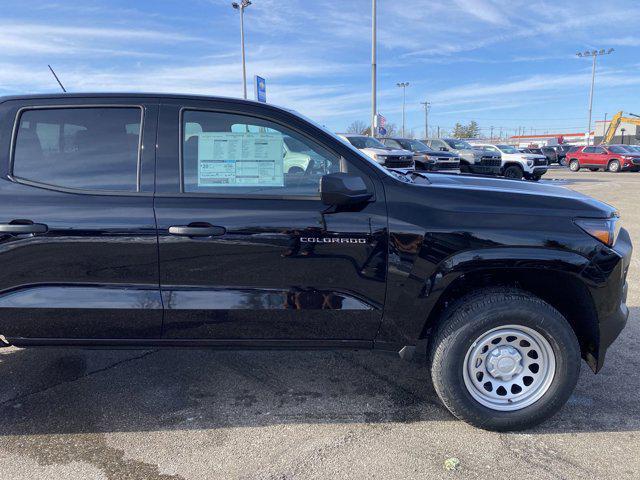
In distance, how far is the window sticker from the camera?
109 inches

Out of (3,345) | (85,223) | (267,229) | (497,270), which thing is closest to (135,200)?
(85,223)

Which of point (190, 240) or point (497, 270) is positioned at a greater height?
point (190, 240)

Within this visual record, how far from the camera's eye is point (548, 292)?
9.69ft

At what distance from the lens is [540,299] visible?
2779 mm

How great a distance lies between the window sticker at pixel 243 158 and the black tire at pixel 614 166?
32.2m

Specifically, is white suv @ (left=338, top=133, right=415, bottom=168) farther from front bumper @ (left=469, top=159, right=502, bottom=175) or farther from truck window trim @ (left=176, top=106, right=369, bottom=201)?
truck window trim @ (left=176, top=106, right=369, bottom=201)

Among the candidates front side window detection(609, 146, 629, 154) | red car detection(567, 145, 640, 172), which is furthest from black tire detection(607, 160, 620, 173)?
front side window detection(609, 146, 629, 154)

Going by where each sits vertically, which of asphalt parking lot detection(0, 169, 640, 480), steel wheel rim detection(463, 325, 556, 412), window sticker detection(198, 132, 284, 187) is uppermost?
window sticker detection(198, 132, 284, 187)

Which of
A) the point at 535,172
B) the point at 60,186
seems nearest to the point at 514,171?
the point at 535,172

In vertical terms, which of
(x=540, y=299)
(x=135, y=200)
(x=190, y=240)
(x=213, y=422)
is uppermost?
(x=135, y=200)

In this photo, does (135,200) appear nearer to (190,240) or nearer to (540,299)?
(190,240)

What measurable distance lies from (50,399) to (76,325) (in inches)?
31.5

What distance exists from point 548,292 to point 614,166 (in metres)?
31.4

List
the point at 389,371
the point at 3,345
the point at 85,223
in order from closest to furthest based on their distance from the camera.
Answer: the point at 85,223 → the point at 3,345 → the point at 389,371
